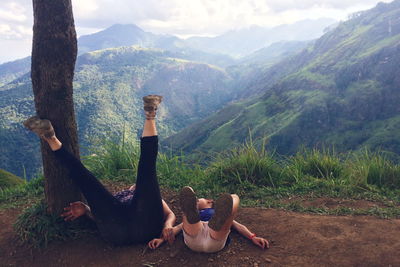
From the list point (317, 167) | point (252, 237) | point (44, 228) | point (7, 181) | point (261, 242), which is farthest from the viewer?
point (7, 181)

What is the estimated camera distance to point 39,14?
196 inches

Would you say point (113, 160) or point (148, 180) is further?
point (113, 160)

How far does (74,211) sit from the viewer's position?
5.29 m

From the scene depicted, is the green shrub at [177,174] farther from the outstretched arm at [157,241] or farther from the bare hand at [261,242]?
the bare hand at [261,242]

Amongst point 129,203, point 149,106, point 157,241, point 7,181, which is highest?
point 149,106

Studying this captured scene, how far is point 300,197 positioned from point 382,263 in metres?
2.85

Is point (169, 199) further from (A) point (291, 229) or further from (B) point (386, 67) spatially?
(B) point (386, 67)

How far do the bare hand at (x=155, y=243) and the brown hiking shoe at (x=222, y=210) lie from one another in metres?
1.01

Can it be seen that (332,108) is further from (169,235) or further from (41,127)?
(41,127)

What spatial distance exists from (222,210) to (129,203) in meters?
1.49

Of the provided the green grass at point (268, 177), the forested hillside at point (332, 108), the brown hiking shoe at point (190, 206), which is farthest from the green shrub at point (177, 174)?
the forested hillside at point (332, 108)

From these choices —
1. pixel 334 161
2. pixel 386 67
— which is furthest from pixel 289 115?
pixel 334 161

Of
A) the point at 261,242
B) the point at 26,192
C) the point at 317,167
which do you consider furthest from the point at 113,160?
the point at 317,167

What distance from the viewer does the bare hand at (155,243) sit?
489 cm
